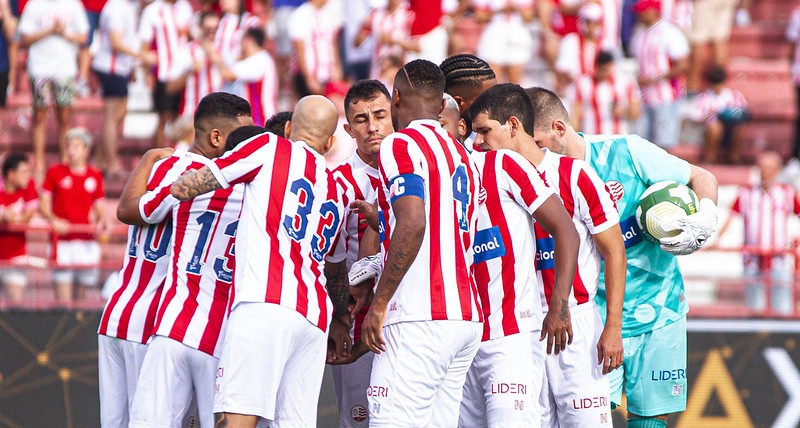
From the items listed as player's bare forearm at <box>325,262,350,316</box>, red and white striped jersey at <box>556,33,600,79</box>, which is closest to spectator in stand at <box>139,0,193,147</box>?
red and white striped jersey at <box>556,33,600,79</box>

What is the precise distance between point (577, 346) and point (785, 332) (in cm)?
450

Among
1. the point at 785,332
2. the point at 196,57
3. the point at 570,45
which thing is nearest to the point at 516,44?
the point at 570,45

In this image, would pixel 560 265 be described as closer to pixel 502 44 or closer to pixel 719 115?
pixel 502 44

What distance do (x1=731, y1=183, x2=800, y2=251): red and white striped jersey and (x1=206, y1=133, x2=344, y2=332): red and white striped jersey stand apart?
749cm

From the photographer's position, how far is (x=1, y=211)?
11.2m

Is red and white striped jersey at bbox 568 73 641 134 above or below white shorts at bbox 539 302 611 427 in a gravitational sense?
above

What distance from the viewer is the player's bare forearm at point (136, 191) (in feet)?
22.0

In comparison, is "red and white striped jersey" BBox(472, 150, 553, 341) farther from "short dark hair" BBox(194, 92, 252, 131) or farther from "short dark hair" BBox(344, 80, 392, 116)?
"short dark hair" BBox(194, 92, 252, 131)

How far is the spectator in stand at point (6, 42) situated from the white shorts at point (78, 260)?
14.4 feet

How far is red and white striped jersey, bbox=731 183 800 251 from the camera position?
12.5 metres

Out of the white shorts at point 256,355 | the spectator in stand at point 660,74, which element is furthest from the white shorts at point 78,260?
the spectator in stand at point 660,74

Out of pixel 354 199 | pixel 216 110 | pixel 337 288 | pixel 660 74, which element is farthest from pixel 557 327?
pixel 660 74

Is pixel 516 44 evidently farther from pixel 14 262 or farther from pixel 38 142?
pixel 14 262

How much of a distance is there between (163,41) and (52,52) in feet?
4.13
